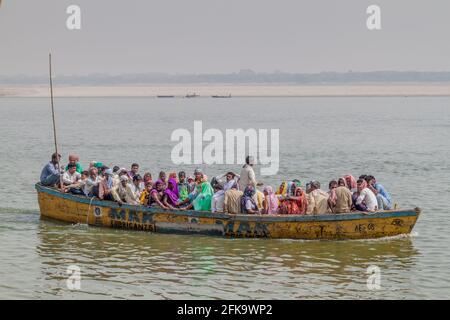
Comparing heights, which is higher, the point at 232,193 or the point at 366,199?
the point at 232,193

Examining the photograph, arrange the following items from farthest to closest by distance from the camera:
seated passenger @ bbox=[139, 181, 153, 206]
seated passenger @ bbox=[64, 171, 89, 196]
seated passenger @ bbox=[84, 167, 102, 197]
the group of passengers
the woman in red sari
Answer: seated passenger @ bbox=[64, 171, 89, 196]
seated passenger @ bbox=[84, 167, 102, 197]
seated passenger @ bbox=[139, 181, 153, 206]
the woman in red sari
the group of passengers

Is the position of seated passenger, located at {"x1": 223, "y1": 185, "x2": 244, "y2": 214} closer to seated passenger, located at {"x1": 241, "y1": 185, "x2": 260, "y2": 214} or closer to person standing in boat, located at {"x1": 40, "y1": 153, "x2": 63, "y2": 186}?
seated passenger, located at {"x1": 241, "y1": 185, "x2": 260, "y2": 214}

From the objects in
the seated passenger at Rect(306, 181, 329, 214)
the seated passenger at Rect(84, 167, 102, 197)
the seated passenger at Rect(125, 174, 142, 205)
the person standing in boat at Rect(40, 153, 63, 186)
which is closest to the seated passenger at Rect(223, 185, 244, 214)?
the seated passenger at Rect(306, 181, 329, 214)

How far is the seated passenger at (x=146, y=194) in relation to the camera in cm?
2316

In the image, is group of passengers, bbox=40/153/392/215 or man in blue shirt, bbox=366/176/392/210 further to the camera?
man in blue shirt, bbox=366/176/392/210

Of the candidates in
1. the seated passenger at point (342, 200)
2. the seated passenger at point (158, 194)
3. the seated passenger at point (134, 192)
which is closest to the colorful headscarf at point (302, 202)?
the seated passenger at point (342, 200)

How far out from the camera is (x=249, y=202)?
2212cm

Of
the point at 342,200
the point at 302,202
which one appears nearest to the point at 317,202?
the point at 302,202

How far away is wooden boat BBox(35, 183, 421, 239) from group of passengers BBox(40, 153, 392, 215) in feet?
0.69

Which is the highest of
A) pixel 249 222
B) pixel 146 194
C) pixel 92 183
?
pixel 92 183

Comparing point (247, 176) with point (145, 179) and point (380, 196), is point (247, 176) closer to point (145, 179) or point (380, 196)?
point (145, 179)

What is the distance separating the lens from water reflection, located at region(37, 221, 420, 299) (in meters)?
18.1

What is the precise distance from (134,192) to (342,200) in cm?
571

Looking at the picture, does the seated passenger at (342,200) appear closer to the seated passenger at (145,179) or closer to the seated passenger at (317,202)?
the seated passenger at (317,202)
